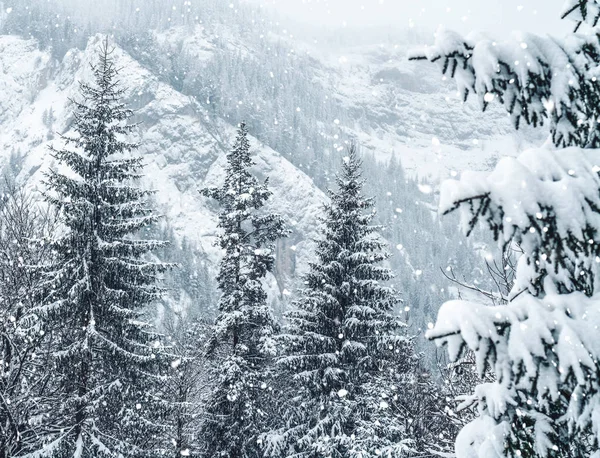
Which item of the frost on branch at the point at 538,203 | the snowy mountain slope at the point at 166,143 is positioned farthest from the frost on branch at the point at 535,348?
the snowy mountain slope at the point at 166,143

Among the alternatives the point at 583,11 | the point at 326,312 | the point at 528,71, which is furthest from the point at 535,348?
the point at 326,312

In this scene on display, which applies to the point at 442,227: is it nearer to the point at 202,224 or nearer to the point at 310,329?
the point at 202,224

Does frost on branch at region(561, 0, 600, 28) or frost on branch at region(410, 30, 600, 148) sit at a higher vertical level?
frost on branch at region(561, 0, 600, 28)

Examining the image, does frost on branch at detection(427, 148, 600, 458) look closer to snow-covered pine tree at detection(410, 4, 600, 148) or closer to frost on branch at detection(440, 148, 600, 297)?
frost on branch at detection(440, 148, 600, 297)

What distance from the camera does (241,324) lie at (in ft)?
54.5

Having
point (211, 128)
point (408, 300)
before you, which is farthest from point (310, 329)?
point (211, 128)

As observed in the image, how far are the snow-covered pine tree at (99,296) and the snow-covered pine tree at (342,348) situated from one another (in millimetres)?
4438

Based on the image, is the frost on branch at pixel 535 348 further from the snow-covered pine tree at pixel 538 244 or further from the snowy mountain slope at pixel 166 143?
the snowy mountain slope at pixel 166 143

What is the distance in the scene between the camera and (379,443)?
1321 cm

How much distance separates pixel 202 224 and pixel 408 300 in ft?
195

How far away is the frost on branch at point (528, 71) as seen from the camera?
2.81m

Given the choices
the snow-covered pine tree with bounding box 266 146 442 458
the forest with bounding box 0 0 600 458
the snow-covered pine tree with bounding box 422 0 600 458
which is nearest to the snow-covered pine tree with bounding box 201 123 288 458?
the forest with bounding box 0 0 600 458

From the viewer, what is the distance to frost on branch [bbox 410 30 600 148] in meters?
2.81

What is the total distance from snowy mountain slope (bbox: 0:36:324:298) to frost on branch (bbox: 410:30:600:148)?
126282mm
